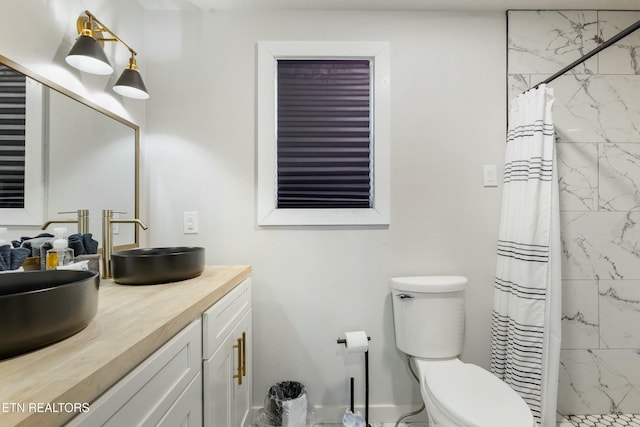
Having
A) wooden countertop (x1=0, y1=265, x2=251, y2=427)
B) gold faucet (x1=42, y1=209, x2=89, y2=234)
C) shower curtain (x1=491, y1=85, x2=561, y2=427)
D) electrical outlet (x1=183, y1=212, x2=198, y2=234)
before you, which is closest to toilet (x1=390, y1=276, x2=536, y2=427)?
shower curtain (x1=491, y1=85, x2=561, y2=427)

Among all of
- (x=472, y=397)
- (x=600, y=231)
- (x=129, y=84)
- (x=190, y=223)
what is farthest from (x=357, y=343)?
(x=129, y=84)

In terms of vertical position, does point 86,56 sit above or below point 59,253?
above

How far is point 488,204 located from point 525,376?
0.89 metres

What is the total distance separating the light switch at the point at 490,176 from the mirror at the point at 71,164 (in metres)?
1.96

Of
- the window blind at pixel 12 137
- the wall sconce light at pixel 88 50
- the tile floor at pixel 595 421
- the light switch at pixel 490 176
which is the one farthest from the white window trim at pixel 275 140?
the tile floor at pixel 595 421

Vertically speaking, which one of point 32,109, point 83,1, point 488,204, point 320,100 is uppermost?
point 83,1

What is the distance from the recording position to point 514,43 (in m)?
1.65

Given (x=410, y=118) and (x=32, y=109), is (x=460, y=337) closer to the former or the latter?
(x=410, y=118)

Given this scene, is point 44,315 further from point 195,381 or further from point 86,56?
point 86,56

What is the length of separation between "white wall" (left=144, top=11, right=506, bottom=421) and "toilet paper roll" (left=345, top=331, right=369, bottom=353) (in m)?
0.16

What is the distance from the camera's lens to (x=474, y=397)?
1.09 meters

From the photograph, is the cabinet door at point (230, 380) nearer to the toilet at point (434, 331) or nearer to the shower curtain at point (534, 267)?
the toilet at point (434, 331)

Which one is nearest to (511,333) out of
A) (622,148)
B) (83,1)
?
(622,148)

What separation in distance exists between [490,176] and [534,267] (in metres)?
0.56
